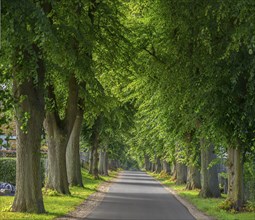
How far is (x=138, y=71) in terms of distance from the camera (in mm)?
23828

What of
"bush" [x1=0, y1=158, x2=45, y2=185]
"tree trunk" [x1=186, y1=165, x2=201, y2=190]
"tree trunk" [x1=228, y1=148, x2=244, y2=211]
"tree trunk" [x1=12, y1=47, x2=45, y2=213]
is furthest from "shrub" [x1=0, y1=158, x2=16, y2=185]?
"tree trunk" [x1=12, y1=47, x2=45, y2=213]

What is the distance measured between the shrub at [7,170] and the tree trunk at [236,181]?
16.8 meters

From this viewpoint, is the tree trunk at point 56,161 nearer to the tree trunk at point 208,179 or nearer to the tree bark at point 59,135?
the tree bark at point 59,135

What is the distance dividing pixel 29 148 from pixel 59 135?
6829 mm

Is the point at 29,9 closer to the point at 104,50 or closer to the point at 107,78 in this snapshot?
the point at 104,50

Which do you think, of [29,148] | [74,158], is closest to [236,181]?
[29,148]

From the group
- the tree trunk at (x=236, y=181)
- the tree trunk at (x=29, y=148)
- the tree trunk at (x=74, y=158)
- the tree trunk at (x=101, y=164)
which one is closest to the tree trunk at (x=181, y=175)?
the tree trunk at (x=74, y=158)

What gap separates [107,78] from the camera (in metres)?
27.8

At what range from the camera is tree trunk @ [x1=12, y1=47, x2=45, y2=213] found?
53.2 feet

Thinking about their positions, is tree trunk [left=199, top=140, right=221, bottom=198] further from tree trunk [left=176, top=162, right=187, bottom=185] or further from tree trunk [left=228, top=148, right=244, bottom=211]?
tree trunk [left=176, top=162, right=187, bottom=185]

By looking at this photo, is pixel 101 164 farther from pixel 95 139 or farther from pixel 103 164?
pixel 95 139

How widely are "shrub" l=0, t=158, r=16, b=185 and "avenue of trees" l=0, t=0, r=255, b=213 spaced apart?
642 cm

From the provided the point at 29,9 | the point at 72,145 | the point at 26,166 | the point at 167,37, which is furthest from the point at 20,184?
the point at 72,145

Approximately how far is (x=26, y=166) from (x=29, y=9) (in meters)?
5.72
